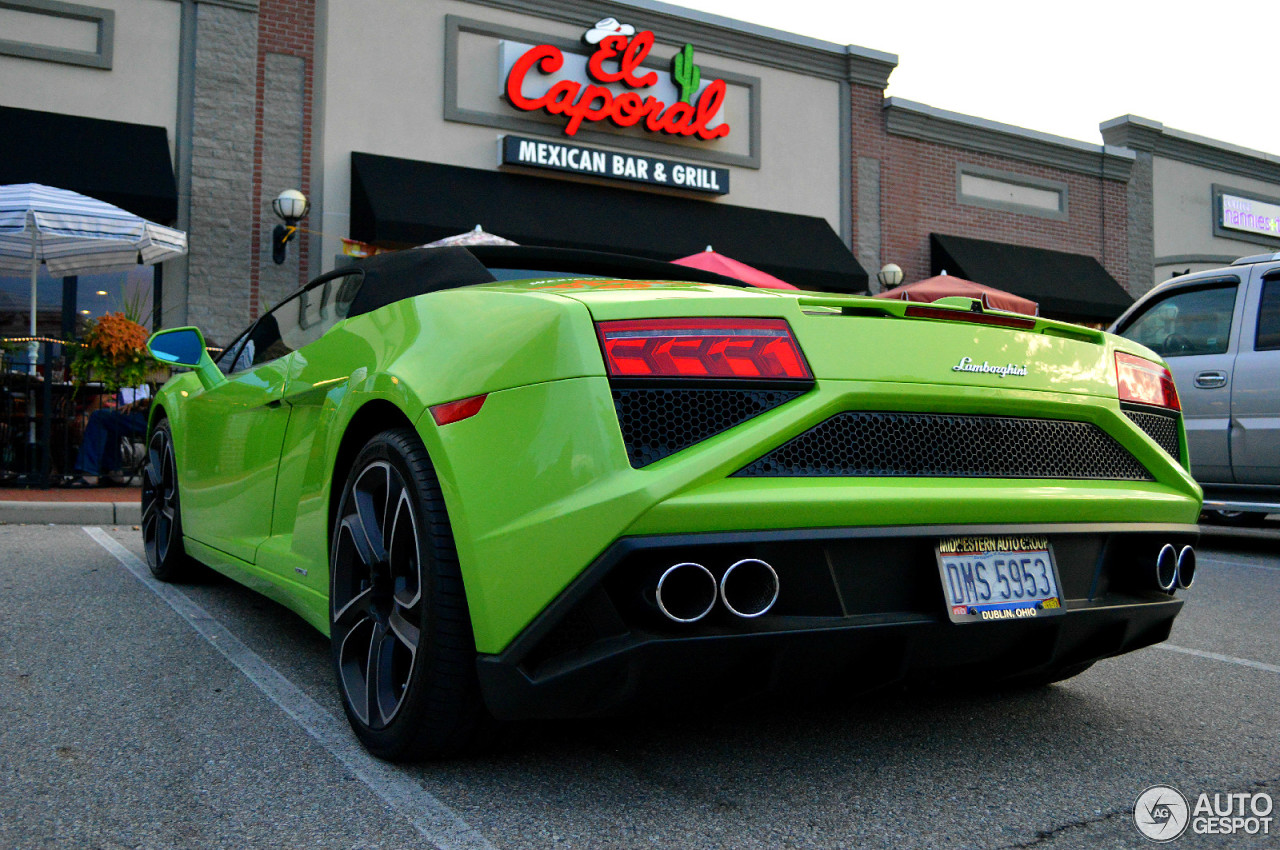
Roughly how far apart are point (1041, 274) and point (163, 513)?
1736 cm

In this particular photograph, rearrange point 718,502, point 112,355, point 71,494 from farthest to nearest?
point 112,355
point 71,494
point 718,502

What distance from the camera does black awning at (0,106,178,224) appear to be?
1133 cm

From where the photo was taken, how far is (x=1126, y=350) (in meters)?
2.72

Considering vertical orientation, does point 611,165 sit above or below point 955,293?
above

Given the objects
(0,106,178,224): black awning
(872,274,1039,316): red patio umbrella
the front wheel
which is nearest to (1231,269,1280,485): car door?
(872,274,1039,316): red patio umbrella

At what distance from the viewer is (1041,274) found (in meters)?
18.9

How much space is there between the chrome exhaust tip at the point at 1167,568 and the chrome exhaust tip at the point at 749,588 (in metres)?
1.13

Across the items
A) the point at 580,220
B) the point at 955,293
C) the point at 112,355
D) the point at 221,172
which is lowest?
the point at 112,355

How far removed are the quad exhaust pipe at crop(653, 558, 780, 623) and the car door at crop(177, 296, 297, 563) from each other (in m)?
1.72

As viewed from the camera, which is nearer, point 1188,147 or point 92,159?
point 92,159

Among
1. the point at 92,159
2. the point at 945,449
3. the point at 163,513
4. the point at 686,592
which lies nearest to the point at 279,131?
the point at 92,159

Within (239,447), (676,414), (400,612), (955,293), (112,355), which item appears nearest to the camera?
(676,414)

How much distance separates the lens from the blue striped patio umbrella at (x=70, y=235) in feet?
31.3

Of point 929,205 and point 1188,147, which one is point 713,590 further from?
point 1188,147
